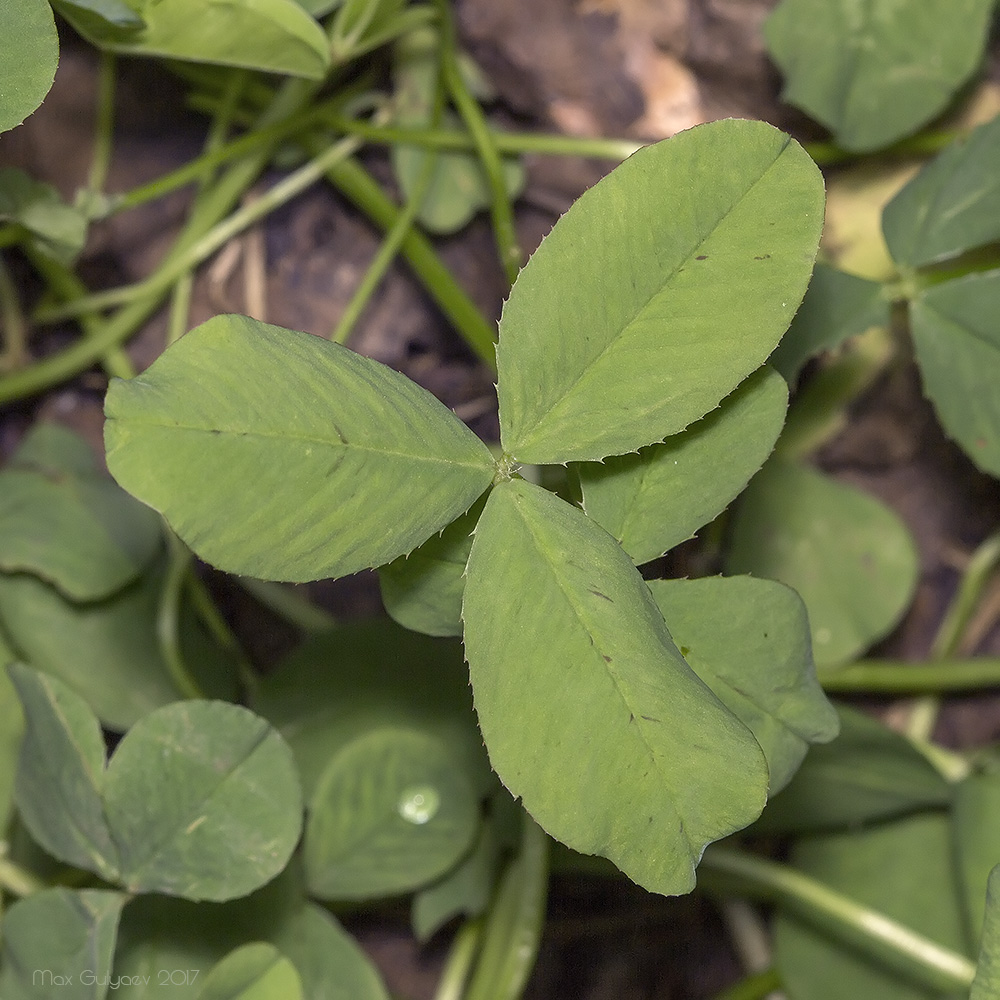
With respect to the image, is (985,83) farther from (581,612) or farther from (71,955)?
(71,955)

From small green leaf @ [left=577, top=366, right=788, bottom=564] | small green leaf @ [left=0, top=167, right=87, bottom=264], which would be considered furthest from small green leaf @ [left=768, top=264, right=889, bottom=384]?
small green leaf @ [left=0, top=167, right=87, bottom=264]

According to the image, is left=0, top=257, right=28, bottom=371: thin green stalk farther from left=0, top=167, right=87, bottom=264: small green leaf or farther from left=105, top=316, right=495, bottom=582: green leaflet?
left=105, top=316, right=495, bottom=582: green leaflet

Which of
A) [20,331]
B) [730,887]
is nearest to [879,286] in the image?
[730,887]

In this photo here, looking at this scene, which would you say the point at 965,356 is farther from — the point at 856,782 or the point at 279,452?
the point at 279,452

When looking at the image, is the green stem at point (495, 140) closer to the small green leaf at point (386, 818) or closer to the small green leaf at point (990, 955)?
the small green leaf at point (386, 818)

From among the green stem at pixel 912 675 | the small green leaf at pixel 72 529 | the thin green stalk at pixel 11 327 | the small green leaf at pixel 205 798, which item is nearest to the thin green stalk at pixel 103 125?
the thin green stalk at pixel 11 327

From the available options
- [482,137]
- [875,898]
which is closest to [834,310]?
[482,137]
